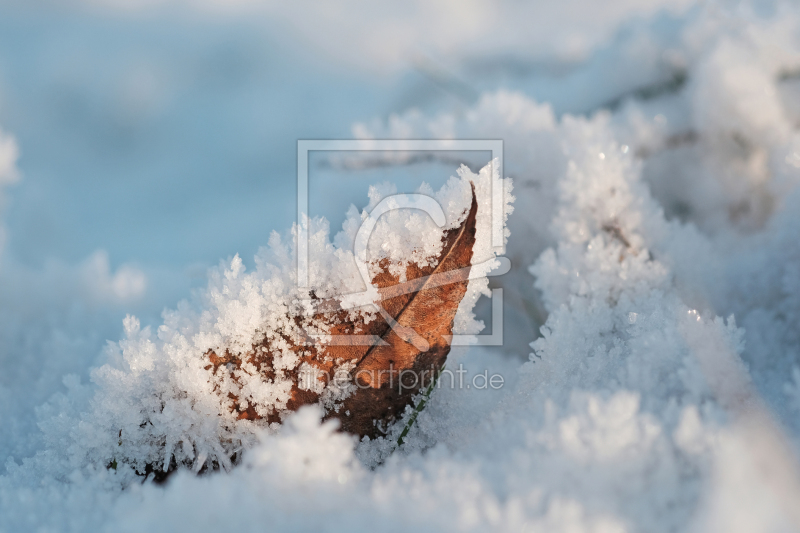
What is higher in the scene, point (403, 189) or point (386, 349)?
point (403, 189)

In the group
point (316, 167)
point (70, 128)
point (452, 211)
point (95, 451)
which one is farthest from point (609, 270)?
point (70, 128)

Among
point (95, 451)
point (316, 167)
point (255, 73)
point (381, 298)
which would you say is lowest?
point (95, 451)

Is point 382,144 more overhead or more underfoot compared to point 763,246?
more overhead

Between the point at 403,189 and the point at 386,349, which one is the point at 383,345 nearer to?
the point at 386,349

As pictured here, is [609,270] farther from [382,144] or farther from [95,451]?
[95,451]

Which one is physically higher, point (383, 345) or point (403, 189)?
point (403, 189)

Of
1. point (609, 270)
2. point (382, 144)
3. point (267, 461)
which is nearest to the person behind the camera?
point (267, 461)

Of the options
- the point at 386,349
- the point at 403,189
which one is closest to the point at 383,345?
the point at 386,349

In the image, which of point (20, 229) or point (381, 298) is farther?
point (20, 229)
